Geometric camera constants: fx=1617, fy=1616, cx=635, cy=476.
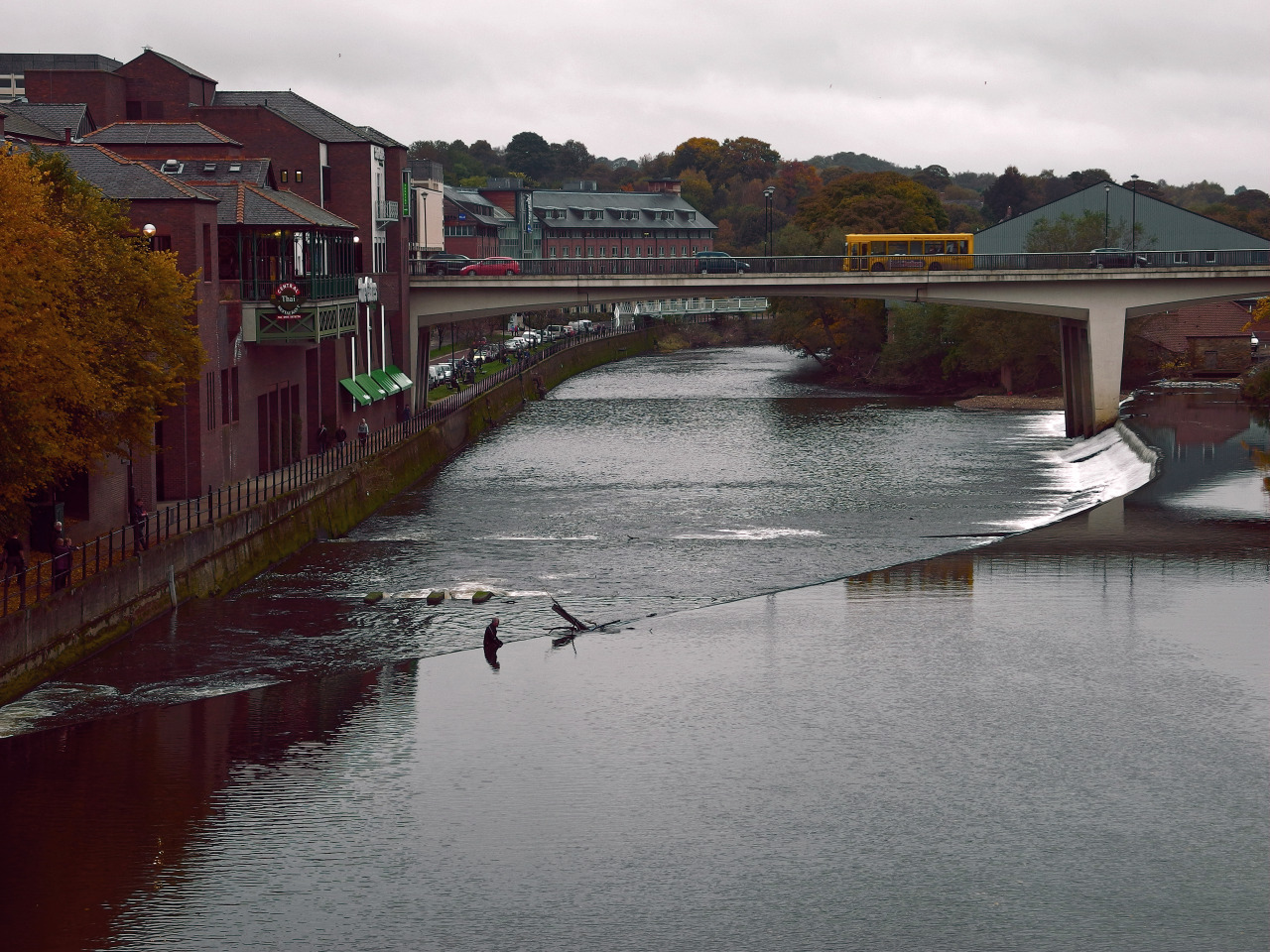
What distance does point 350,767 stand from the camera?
31250mm

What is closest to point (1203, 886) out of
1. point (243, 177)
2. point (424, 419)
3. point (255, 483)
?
point (255, 483)

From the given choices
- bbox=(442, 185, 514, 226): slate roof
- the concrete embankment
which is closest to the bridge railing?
the concrete embankment

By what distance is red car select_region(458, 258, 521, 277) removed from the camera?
89.1 meters

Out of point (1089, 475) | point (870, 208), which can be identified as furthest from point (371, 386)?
point (870, 208)

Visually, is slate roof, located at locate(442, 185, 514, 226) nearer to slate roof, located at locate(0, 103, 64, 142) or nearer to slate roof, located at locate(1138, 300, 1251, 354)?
slate roof, located at locate(1138, 300, 1251, 354)

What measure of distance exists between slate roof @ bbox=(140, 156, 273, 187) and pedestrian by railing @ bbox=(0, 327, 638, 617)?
1113cm

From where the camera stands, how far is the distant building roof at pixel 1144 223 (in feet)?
368

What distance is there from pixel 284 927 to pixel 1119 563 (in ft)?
110

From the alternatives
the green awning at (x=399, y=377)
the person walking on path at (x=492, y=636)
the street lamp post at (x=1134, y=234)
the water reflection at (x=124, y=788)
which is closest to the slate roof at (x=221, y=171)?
the green awning at (x=399, y=377)

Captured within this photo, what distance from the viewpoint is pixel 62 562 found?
37.3m

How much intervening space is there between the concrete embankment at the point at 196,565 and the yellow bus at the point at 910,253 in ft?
98.5

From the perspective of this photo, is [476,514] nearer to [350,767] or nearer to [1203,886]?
[350,767]

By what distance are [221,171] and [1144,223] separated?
7310cm

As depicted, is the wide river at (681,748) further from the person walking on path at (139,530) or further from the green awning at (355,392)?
the green awning at (355,392)
